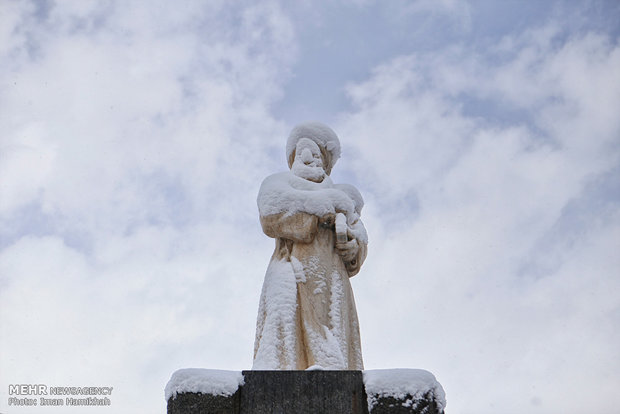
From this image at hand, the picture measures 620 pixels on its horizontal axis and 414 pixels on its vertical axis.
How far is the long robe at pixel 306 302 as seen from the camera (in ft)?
19.1

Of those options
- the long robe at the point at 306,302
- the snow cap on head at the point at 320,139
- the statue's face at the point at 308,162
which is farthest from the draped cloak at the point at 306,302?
the snow cap on head at the point at 320,139

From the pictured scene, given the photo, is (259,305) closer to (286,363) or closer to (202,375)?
(286,363)

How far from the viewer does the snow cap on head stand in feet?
24.2

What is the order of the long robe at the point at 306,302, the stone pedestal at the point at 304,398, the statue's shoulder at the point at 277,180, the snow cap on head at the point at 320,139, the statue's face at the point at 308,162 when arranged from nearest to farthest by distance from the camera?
the stone pedestal at the point at 304,398
the long robe at the point at 306,302
the statue's shoulder at the point at 277,180
the statue's face at the point at 308,162
the snow cap on head at the point at 320,139

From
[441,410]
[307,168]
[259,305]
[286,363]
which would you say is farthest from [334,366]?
[307,168]

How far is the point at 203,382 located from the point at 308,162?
3289mm

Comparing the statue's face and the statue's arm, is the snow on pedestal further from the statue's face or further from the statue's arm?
the statue's face

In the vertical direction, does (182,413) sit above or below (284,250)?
below

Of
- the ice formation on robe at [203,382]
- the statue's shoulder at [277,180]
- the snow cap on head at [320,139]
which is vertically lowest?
the ice formation on robe at [203,382]

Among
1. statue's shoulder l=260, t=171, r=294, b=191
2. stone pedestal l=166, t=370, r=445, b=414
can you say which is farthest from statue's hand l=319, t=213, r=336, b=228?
stone pedestal l=166, t=370, r=445, b=414

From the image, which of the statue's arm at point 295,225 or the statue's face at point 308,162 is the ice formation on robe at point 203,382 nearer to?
the statue's arm at point 295,225

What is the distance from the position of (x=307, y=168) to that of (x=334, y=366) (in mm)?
2322

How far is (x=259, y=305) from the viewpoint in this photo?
6402mm

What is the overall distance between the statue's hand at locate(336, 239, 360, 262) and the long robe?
0.06m
